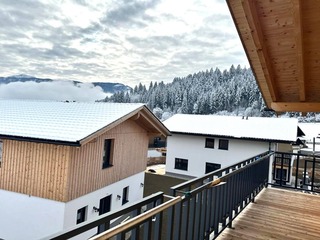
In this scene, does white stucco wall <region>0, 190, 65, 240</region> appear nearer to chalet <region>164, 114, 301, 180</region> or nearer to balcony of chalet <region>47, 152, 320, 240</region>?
balcony of chalet <region>47, 152, 320, 240</region>

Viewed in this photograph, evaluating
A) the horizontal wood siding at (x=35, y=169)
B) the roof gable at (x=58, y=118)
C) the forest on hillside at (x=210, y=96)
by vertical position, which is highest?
the forest on hillside at (x=210, y=96)

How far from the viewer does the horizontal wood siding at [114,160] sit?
8578mm

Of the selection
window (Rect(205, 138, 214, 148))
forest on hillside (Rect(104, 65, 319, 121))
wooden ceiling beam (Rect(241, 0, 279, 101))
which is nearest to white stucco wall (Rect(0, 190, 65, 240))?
wooden ceiling beam (Rect(241, 0, 279, 101))

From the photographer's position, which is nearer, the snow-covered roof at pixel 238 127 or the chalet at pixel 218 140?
the snow-covered roof at pixel 238 127

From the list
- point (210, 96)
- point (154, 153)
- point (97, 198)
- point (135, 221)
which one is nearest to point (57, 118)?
point (97, 198)

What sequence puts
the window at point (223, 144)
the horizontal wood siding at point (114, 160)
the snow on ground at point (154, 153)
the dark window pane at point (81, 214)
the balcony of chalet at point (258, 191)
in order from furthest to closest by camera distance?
1. the snow on ground at point (154, 153)
2. the window at point (223, 144)
3. the dark window pane at point (81, 214)
4. the horizontal wood siding at point (114, 160)
5. the balcony of chalet at point (258, 191)

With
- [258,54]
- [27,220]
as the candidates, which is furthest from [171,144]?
[258,54]

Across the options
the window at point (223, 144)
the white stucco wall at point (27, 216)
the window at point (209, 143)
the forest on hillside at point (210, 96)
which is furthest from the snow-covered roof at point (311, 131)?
the white stucco wall at point (27, 216)

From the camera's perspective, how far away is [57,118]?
9953 millimetres

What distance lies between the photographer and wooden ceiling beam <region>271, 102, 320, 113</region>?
480 centimetres

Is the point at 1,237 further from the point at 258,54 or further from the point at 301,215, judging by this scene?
the point at 258,54

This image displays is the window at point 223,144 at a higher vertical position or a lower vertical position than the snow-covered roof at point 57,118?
lower

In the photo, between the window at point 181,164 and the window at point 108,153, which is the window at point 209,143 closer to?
the window at point 181,164

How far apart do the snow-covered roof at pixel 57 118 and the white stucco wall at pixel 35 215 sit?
219 cm
